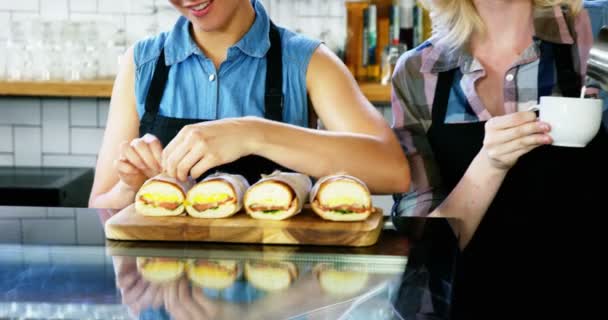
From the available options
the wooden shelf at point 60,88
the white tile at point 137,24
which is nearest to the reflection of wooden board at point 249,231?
the wooden shelf at point 60,88

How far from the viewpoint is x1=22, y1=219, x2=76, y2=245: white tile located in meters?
1.18

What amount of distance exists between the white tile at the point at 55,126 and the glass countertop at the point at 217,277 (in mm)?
2751

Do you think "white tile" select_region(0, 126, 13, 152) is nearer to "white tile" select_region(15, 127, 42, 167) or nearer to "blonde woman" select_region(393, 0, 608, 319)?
"white tile" select_region(15, 127, 42, 167)

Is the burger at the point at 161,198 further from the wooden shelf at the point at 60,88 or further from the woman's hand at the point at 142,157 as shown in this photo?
the wooden shelf at the point at 60,88

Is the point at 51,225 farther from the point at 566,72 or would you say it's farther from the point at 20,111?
the point at 20,111

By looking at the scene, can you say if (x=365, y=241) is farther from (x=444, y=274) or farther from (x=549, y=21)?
(x=549, y=21)

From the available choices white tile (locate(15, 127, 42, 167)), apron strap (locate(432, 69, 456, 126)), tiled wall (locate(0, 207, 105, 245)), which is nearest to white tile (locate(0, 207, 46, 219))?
tiled wall (locate(0, 207, 105, 245))

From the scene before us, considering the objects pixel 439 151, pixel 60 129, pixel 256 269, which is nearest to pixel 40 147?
pixel 60 129

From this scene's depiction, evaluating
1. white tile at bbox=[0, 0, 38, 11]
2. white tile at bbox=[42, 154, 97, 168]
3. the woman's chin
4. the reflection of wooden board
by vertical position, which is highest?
the woman's chin

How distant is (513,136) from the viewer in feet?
5.01

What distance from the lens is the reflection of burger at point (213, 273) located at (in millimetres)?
949

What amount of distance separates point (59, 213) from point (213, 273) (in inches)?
20.2

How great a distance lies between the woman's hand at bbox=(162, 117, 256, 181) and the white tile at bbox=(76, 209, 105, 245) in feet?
0.49

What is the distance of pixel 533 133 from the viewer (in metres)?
1.49
